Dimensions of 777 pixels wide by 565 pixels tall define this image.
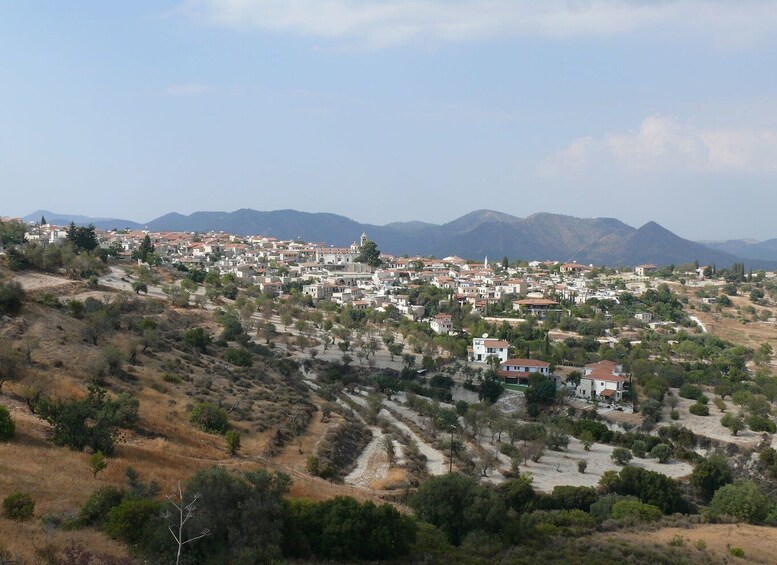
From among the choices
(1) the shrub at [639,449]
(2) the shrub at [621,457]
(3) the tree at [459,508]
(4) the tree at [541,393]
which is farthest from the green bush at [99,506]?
(4) the tree at [541,393]

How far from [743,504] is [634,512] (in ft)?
15.2

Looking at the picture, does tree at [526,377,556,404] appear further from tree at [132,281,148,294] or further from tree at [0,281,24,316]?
tree at [132,281,148,294]

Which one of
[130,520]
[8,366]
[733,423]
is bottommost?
[733,423]

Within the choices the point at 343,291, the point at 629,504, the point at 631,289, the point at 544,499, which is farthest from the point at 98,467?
the point at 631,289

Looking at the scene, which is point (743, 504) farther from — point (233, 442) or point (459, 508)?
point (233, 442)

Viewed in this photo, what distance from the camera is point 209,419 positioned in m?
22.9

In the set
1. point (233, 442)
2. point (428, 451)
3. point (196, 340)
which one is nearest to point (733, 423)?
point (428, 451)

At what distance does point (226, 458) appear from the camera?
20172 millimetres

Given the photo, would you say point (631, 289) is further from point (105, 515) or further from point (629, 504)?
point (105, 515)

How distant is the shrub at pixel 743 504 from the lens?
22625mm

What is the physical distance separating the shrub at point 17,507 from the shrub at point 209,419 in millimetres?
10374

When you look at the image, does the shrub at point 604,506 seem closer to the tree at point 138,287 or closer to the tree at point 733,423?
the tree at point 733,423

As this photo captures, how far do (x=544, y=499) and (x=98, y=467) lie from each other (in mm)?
14748

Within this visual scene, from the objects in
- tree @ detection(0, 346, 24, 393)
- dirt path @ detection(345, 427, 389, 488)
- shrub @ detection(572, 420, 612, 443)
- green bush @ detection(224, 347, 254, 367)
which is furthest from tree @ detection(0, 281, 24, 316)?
shrub @ detection(572, 420, 612, 443)
